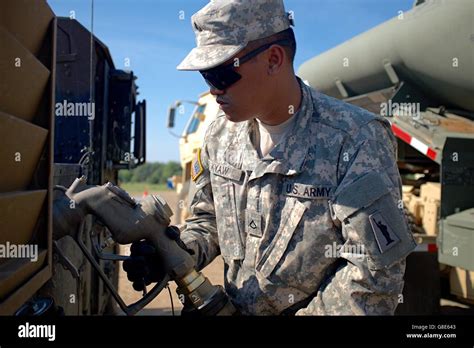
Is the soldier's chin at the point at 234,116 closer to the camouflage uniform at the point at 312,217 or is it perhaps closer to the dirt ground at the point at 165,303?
the camouflage uniform at the point at 312,217

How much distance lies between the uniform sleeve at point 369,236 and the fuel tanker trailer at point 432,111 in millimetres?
2106

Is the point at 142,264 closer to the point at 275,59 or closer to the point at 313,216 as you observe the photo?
the point at 313,216

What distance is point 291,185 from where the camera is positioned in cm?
167

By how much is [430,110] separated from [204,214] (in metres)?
3.00

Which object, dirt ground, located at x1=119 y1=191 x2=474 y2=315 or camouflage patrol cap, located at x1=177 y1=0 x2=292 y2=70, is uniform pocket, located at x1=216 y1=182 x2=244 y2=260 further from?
dirt ground, located at x1=119 y1=191 x2=474 y2=315

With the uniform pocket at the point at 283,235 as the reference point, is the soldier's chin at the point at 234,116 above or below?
above

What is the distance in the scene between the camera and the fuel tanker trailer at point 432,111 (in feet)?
12.0

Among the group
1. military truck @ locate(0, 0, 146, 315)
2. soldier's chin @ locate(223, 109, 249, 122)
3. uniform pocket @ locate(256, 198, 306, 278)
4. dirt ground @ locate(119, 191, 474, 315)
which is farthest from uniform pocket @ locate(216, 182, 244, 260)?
dirt ground @ locate(119, 191, 474, 315)

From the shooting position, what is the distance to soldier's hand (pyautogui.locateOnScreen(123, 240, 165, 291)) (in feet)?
5.11

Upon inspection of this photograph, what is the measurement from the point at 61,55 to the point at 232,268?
2301mm

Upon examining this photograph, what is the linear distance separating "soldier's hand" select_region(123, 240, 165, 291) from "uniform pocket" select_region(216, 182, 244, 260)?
0.26 m

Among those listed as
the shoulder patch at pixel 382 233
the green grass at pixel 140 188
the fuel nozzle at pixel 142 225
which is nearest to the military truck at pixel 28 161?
the fuel nozzle at pixel 142 225

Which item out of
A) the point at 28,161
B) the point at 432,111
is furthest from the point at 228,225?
the point at 432,111

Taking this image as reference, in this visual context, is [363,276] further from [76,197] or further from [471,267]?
[471,267]
